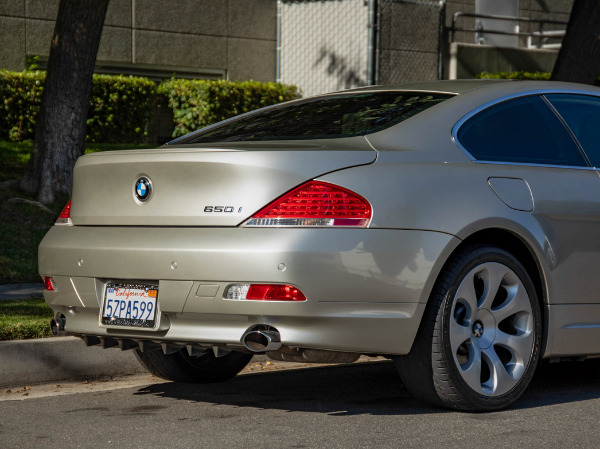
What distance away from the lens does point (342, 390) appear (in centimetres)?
586

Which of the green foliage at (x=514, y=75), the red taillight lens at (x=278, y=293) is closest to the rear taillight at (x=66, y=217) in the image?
the red taillight lens at (x=278, y=293)

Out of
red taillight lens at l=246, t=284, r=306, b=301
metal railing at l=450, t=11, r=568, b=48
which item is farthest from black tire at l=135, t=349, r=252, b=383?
metal railing at l=450, t=11, r=568, b=48

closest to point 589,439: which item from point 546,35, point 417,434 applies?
point 417,434

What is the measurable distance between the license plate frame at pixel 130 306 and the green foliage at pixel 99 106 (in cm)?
1012

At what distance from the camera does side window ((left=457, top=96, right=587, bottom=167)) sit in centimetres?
533

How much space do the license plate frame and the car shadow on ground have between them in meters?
0.77

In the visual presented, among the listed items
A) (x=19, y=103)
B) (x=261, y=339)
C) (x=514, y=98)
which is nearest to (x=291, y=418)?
(x=261, y=339)

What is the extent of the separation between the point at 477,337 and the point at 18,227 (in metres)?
6.54

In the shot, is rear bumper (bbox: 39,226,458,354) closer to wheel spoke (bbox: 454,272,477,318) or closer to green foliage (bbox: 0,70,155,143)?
wheel spoke (bbox: 454,272,477,318)

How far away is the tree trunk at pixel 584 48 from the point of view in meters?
11.3

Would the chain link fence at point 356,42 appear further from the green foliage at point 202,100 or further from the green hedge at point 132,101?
the green foliage at point 202,100

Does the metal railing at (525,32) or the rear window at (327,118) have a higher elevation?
the metal railing at (525,32)

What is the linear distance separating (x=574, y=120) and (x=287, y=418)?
7.37ft

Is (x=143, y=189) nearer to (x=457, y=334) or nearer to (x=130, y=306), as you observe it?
(x=130, y=306)
